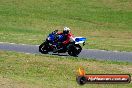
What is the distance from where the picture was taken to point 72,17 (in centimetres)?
5444

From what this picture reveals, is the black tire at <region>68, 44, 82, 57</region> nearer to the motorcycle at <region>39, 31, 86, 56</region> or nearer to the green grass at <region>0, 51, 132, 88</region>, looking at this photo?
the motorcycle at <region>39, 31, 86, 56</region>

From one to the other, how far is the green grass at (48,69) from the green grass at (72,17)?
21358 mm

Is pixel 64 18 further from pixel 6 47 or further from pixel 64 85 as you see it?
pixel 64 85

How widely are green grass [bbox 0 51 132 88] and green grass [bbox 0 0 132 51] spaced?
21.4m

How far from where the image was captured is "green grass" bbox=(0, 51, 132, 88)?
15.6 meters

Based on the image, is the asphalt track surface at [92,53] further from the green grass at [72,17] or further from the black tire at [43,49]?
the green grass at [72,17]

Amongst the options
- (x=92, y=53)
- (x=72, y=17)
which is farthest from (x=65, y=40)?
(x=72, y=17)

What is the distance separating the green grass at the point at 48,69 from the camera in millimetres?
15586

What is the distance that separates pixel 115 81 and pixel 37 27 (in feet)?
123

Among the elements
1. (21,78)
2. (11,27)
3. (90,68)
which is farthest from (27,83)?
(11,27)

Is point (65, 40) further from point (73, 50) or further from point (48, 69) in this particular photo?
point (48, 69)

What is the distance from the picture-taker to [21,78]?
16156 mm

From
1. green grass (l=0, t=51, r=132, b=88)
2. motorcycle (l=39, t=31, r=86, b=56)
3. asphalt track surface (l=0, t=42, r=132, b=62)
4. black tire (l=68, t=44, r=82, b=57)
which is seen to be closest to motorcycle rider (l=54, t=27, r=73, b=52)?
motorcycle (l=39, t=31, r=86, b=56)

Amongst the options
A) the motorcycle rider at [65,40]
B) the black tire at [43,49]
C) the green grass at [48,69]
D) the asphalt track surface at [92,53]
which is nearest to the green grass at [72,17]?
the asphalt track surface at [92,53]
